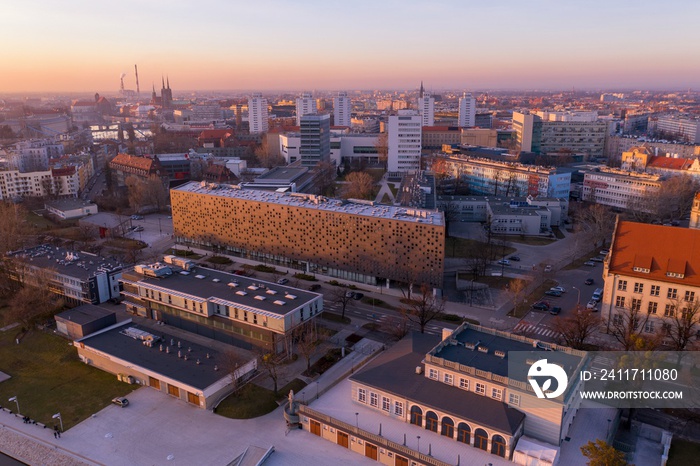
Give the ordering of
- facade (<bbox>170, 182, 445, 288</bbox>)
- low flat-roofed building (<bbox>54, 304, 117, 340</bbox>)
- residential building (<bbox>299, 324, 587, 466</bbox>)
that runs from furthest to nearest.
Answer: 1. facade (<bbox>170, 182, 445, 288</bbox>)
2. low flat-roofed building (<bbox>54, 304, 117, 340</bbox>)
3. residential building (<bbox>299, 324, 587, 466</bbox>)

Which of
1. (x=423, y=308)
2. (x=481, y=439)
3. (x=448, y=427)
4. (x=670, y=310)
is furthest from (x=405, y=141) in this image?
(x=481, y=439)

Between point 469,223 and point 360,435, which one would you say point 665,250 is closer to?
point 360,435

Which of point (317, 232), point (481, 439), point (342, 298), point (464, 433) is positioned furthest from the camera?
point (317, 232)

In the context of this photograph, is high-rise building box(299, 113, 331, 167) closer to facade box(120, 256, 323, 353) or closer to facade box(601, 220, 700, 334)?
facade box(120, 256, 323, 353)

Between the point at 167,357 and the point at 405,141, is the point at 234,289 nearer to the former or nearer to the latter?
the point at 167,357

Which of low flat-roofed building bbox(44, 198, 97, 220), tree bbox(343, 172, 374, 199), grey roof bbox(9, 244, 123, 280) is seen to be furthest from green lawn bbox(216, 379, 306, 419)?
low flat-roofed building bbox(44, 198, 97, 220)

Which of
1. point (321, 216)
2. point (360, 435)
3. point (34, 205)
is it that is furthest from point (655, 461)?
point (34, 205)
